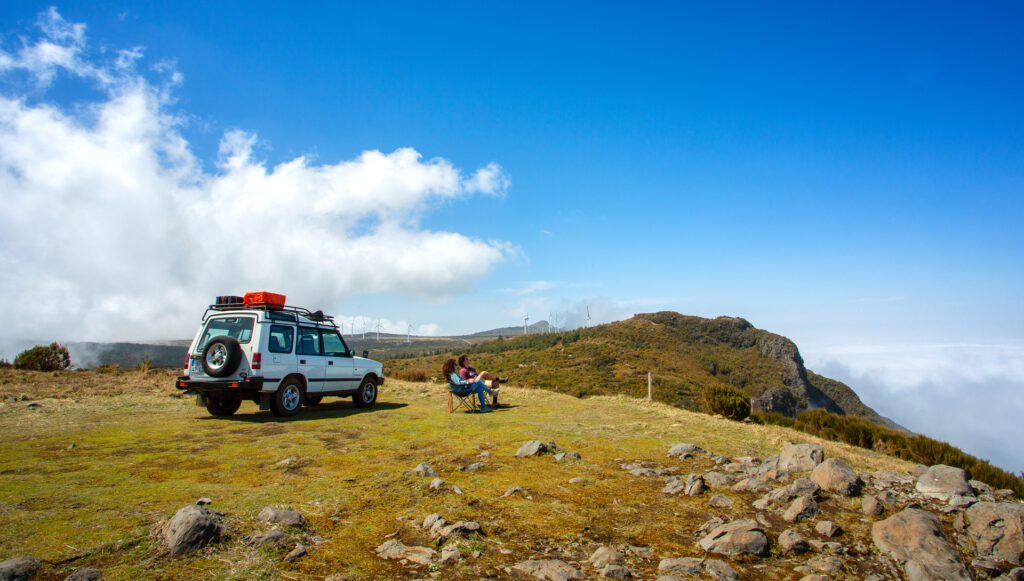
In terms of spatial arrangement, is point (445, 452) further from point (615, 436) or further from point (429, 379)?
point (429, 379)

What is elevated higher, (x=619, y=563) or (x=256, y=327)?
(x=256, y=327)

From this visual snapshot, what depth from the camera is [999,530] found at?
3754mm

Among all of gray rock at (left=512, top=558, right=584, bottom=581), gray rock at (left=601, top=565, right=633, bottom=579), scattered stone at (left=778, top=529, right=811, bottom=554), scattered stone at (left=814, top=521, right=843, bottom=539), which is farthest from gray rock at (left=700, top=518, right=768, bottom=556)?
gray rock at (left=512, top=558, right=584, bottom=581)

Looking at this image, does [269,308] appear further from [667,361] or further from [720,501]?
[667,361]

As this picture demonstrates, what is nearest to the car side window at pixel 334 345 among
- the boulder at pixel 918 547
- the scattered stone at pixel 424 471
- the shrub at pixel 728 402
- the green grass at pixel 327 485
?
the green grass at pixel 327 485

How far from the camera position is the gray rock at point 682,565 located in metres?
3.26

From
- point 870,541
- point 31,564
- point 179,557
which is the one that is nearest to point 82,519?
point 31,564

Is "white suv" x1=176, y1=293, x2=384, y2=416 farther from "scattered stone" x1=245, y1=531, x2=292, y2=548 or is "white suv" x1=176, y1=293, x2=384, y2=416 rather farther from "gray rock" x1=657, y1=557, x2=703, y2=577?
"gray rock" x1=657, y1=557, x2=703, y2=577

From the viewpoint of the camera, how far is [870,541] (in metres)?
3.83

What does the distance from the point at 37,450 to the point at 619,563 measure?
7.75 m

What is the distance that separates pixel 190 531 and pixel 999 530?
19.8 feet

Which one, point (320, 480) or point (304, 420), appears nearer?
Answer: point (320, 480)

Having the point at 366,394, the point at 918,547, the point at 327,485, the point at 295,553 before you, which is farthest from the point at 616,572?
the point at 366,394

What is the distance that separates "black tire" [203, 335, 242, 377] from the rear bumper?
193mm
